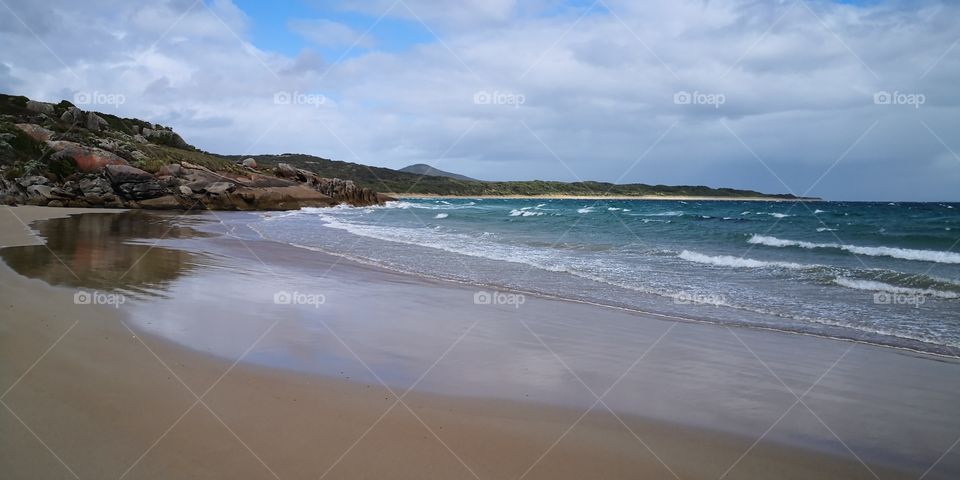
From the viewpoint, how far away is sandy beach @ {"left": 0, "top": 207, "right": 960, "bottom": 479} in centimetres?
346

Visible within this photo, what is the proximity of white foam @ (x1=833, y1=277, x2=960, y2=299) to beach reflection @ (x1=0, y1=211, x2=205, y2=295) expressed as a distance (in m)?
12.5

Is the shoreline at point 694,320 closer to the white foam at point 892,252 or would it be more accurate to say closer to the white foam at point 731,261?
the white foam at point 731,261

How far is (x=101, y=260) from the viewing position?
1111 centimetres

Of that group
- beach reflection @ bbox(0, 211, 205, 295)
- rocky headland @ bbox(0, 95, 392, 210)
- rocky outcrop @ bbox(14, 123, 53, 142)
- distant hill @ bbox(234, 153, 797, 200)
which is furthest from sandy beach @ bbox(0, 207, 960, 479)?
distant hill @ bbox(234, 153, 797, 200)

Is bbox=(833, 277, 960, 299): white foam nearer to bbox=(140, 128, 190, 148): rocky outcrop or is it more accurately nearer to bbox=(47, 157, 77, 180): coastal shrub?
bbox=(47, 157, 77, 180): coastal shrub

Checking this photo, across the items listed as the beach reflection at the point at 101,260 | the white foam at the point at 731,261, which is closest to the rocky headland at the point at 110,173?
the beach reflection at the point at 101,260

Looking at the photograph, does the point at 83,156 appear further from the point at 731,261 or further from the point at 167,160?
the point at 731,261

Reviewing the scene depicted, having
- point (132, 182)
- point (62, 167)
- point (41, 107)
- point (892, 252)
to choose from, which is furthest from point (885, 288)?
point (41, 107)

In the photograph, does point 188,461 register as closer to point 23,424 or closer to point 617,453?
point 23,424

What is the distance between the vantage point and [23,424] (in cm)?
358

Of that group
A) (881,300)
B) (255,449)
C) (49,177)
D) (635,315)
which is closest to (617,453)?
(255,449)

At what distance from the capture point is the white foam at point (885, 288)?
10289 mm

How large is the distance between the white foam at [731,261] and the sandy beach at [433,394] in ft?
25.1

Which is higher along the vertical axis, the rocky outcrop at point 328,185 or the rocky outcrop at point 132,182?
the rocky outcrop at point 328,185
